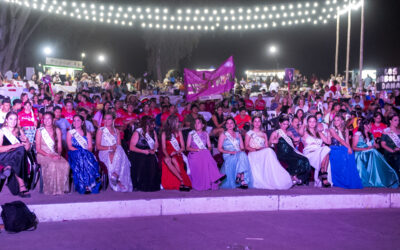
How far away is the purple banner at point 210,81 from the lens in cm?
1291

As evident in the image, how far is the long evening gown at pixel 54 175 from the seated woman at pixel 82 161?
15 centimetres

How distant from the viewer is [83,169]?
653 centimetres

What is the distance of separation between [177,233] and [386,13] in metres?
28.2

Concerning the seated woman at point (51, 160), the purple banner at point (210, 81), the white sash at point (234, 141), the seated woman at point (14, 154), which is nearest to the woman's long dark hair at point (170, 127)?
the white sash at point (234, 141)

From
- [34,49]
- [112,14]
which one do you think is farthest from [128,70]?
[112,14]

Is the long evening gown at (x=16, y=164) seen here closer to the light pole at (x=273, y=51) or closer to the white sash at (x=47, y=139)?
the white sash at (x=47, y=139)

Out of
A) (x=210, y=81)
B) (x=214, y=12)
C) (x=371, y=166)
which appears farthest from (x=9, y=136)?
(x=214, y=12)

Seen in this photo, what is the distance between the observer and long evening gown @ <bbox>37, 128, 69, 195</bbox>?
20.7 feet

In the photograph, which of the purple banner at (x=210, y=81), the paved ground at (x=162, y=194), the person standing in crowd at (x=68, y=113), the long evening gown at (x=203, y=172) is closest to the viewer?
the paved ground at (x=162, y=194)

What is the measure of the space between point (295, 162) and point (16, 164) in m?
4.65

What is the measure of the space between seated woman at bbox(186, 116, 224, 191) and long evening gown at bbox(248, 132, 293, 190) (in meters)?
0.67

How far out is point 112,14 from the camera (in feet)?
74.3

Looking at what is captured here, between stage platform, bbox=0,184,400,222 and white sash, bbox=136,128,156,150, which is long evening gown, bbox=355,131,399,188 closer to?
stage platform, bbox=0,184,400,222

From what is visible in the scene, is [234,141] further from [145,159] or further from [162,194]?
[162,194]
